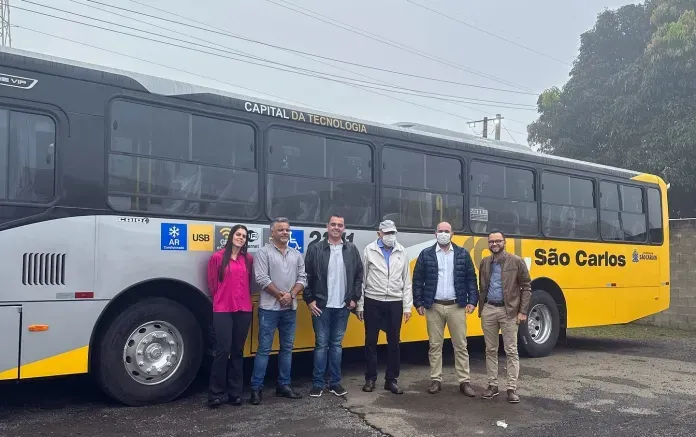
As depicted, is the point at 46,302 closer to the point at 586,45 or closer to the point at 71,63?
the point at 71,63

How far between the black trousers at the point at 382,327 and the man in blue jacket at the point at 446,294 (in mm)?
349

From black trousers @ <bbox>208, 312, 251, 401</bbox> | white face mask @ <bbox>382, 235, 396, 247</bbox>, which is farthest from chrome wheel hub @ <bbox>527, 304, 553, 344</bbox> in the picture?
black trousers @ <bbox>208, 312, 251, 401</bbox>

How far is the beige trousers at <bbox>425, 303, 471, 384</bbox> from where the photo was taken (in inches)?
301

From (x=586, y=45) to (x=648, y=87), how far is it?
4909 mm

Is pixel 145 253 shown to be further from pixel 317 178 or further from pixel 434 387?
pixel 434 387

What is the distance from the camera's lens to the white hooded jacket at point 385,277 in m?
7.48

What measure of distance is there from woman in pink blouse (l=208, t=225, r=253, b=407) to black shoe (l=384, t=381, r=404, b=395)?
1694mm

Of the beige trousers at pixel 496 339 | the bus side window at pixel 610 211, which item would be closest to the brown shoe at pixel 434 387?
the beige trousers at pixel 496 339

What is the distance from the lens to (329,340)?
24.4 feet

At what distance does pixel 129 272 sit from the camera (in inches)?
256

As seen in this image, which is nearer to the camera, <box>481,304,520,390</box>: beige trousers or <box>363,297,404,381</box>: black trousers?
<box>481,304,520,390</box>: beige trousers

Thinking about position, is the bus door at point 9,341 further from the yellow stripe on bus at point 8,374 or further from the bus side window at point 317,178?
the bus side window at point 317,178

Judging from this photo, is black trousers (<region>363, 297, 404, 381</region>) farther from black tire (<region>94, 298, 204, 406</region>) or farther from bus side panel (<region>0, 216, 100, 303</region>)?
bus side panel (<region>0, 216, 100, 303</region>)

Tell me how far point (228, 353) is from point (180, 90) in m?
2.70
